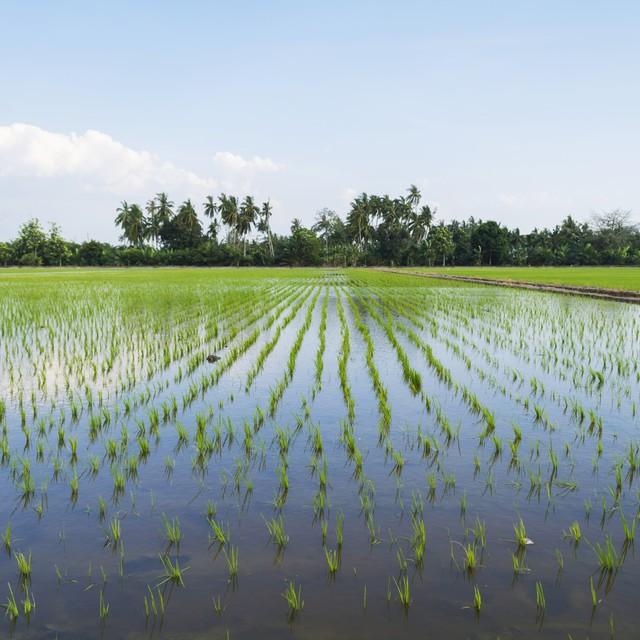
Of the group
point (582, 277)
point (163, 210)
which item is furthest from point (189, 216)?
point (582, 277)

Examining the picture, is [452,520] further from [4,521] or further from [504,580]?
[4,521]

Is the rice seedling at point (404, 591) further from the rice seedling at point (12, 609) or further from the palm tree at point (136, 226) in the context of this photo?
the palm tree at point (136, 226)

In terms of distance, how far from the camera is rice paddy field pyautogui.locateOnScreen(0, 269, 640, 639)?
261 cm

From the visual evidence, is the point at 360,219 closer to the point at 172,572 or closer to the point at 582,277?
the point at 582,277

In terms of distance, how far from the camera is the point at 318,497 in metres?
3.79

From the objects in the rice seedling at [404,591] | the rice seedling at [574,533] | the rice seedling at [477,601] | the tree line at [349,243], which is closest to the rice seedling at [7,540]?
the rice seedling at [404,591]

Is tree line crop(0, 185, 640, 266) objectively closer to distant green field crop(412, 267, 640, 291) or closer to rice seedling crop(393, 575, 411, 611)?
distant green field crop(412, 267, 640, 291)

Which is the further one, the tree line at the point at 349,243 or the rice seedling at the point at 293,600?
the tree line at the point at 349,243

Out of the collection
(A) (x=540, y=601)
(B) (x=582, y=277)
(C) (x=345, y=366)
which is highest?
(B) (x=582, y=277)

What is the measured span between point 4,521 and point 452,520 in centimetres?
265

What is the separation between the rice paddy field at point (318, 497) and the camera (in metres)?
2.61

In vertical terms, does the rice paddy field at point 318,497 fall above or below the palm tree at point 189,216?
below

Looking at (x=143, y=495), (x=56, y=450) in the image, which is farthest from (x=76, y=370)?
(x=143, y=495)

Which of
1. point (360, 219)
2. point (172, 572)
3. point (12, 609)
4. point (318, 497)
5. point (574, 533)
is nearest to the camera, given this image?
point (12, 609)
